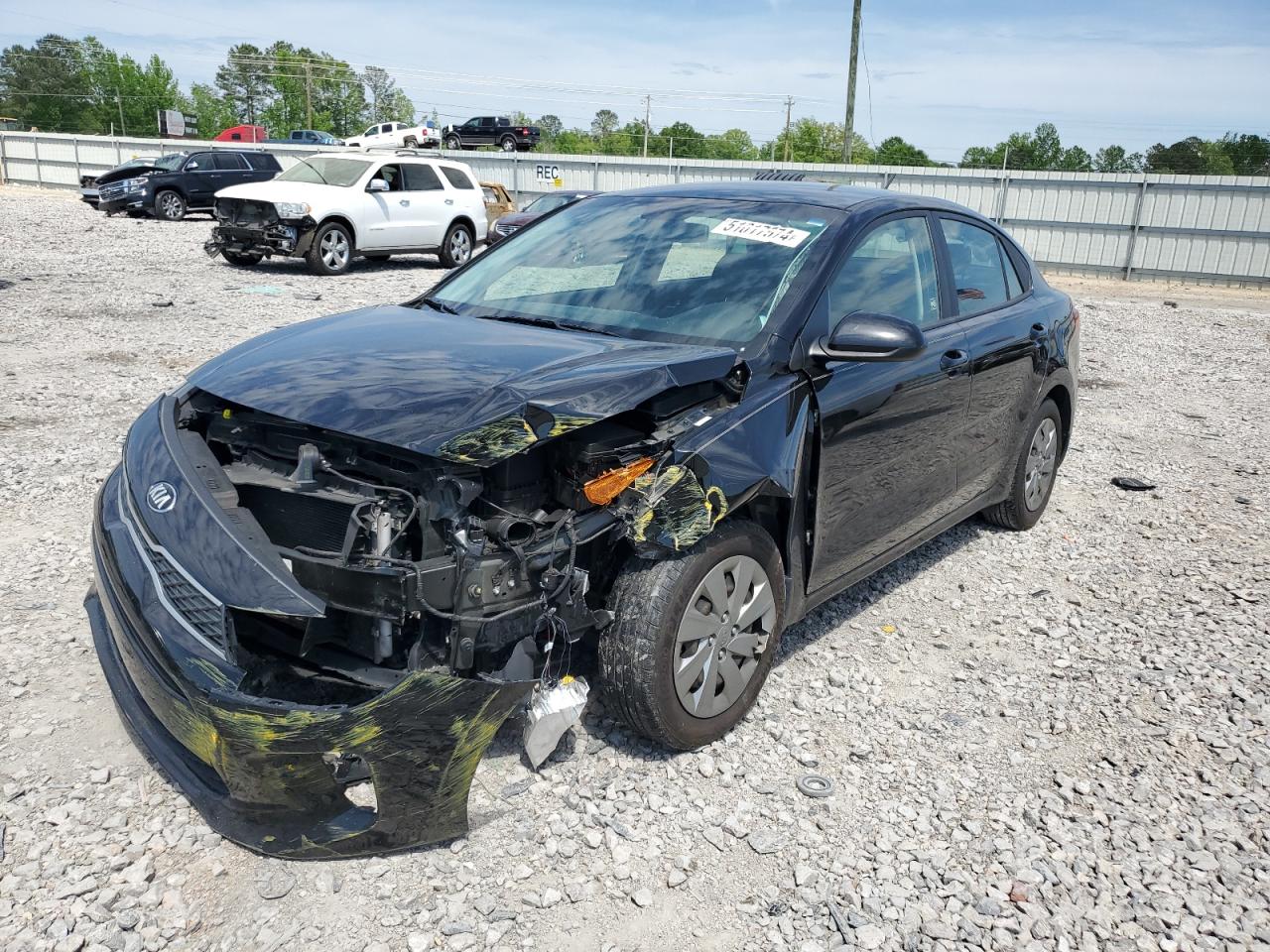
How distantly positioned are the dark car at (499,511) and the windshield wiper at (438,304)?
0.03 metres

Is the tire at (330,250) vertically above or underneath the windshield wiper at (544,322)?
underneath

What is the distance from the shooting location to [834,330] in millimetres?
3389

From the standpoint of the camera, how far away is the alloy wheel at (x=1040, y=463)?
5.22 m

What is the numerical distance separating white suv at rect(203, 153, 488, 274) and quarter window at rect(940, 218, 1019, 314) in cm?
1152

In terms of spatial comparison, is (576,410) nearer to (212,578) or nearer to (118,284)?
(212,578)

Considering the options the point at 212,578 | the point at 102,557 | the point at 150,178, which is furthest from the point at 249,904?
the point at 150,178

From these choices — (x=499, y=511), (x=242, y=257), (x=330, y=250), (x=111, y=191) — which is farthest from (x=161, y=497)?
(x=111, y=191)

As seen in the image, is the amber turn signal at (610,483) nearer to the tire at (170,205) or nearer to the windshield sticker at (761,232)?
the windshield sticker at (761,232)

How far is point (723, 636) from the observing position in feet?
10.3

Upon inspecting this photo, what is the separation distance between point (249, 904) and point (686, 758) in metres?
1.36

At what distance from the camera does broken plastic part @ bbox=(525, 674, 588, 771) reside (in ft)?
9.28

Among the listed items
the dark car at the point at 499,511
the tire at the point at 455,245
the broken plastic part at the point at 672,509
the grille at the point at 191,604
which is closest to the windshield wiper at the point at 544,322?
the dark car at the point at 499,511

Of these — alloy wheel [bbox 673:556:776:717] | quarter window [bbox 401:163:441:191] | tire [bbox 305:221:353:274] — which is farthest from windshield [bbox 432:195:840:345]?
quarter window [bbox 401:163:441:191]

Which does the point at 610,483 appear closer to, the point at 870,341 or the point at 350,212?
the point at 870,341
